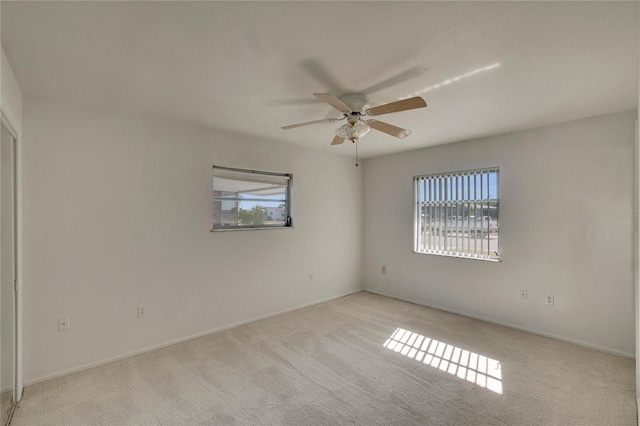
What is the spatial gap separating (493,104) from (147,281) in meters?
3.71

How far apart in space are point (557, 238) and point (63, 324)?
16.1 ft

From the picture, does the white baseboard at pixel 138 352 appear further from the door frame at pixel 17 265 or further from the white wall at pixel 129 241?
the door frame at pixel 17 265

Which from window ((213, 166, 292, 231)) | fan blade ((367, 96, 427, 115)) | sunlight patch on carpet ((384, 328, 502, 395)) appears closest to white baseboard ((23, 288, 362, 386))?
window ((213, 166, 292, 231))

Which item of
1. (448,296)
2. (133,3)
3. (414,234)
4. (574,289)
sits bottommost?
(448,296)

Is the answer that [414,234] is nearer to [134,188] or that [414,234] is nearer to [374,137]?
[374,137]

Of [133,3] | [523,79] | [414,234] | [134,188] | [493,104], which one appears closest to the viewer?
[133,3]

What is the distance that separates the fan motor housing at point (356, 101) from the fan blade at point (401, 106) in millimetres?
244

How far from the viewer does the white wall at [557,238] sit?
117 inches

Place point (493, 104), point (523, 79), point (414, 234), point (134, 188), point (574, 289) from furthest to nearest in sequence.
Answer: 1. point (414, 234)
2. point (574, 289)
3. point (134, 188)
4. point (493, 104)
5. point (523, 79)

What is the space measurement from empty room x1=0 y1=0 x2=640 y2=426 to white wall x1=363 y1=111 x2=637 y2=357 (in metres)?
0.02

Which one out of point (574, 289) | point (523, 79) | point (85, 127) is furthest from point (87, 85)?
point (574, 289)

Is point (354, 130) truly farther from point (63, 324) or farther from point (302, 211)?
point (63, 324)

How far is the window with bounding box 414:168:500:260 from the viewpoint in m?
3.90

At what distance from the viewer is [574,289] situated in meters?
3.23
